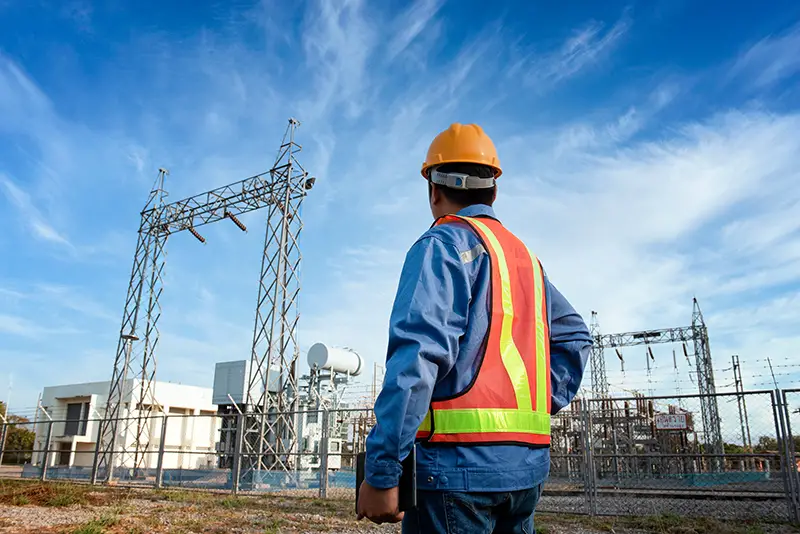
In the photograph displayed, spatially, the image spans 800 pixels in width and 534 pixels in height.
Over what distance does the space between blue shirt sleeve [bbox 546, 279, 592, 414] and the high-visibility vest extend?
199 millimetres

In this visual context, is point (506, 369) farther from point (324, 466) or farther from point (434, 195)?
point (324, 466)

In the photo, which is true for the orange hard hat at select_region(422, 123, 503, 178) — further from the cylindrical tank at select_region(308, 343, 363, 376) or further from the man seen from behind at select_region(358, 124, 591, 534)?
the cylindrical tank at select_region(308, 343, 363, 376)

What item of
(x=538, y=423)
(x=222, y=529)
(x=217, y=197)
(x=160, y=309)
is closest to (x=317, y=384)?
(x=160, y=309)

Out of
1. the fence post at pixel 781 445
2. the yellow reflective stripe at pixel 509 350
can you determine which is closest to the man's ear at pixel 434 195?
the yellow reflective stripe at pixel 509 350

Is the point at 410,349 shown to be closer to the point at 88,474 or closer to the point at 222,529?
the point at 222,529

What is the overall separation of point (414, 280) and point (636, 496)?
1251 centimetres

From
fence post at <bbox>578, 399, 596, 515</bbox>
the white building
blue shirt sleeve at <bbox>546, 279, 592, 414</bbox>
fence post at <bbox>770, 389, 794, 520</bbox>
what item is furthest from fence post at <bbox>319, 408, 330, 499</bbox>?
the white building

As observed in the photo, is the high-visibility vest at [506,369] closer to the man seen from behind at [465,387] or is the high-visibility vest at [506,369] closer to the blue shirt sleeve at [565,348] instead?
the man seen from behind at [465,387]

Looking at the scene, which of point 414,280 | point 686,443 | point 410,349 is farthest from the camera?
point 686,443

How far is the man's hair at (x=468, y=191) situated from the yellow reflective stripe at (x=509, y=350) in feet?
0.83

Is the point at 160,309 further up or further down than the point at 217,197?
further down

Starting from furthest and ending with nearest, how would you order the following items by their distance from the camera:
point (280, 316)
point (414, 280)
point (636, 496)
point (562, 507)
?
1. point (280, 316)
2. point (636, 496)
3. point (562, 507)
4. point (414, 280)

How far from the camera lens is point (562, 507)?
9.64 meters

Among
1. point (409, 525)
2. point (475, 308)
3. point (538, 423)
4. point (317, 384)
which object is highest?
point (317, 384)
